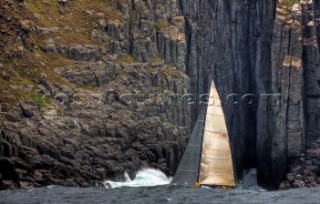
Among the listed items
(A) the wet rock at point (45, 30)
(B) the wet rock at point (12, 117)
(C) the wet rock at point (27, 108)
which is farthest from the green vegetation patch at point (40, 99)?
(A) the wet rock at point (45, 30)

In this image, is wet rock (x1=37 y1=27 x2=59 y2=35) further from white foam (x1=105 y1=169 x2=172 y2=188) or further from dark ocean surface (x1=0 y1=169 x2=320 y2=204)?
dark ocean surface (x1=0 y1=169 x2=320 y2=204)

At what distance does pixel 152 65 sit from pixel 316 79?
2320cm

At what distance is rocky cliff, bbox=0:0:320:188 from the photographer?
110m

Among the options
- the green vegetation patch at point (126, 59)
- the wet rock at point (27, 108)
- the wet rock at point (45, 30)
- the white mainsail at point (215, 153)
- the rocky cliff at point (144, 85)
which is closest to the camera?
the white mainsail at point (215, 153)

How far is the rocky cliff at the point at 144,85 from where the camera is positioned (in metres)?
110

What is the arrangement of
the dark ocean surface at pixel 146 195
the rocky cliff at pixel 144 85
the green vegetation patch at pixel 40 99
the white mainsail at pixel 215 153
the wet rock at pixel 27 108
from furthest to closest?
the green vegetation patch at pixel 40 99 → the rocky cliff at pixel 144 85 → the wet rock at pixel 27 108 → the white mainsail at pixel 215 153 → the dark ocean surface at pixel 146 195

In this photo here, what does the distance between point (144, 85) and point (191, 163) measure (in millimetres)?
18626

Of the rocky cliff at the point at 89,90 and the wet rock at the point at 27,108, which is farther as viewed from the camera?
the wet rock at the point at 27,108

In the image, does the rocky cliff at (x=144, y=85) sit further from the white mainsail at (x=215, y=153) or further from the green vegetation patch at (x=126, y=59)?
the white mainsail at (x=215, y=153)

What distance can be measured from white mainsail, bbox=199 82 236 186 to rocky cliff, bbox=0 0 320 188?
11.7 m

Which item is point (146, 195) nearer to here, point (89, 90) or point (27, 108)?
point (27, 108)

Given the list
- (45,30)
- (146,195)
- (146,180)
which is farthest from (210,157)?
(45,30)

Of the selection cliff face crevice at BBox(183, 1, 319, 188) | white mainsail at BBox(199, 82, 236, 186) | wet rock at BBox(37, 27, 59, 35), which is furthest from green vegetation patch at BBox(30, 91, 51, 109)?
cliff face crevice at BBox(183, 1, 319, 188)

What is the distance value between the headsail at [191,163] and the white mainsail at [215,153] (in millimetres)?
1536
